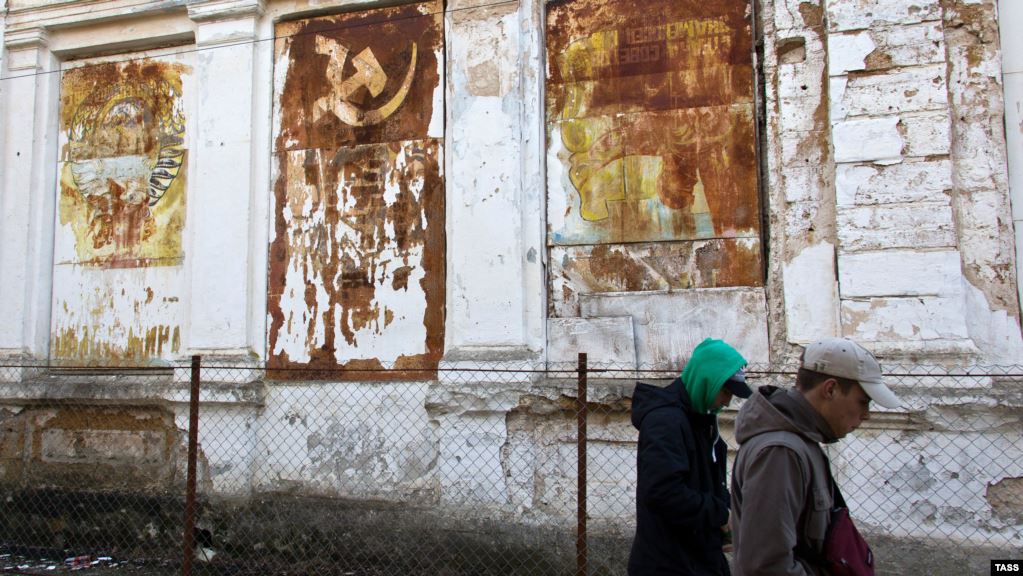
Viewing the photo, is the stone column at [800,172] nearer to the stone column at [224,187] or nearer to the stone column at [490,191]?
the stone column at [490,191]

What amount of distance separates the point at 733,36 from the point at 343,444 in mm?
4372

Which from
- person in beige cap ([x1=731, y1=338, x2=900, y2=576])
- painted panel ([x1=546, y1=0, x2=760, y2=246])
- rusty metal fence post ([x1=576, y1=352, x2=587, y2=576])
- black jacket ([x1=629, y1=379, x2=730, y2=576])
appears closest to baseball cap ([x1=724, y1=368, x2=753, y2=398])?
black jacket ([x1=629, y1=379, x2=730, y2=576])

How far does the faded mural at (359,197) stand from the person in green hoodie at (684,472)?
3.36 metres

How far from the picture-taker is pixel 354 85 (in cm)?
639

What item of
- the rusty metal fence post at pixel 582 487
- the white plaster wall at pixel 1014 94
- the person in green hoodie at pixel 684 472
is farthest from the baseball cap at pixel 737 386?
the white plaster wall at pixel 1014 94

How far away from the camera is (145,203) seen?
686 cm

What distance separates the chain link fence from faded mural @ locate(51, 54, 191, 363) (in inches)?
15.3

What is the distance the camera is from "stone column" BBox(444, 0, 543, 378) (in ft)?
18.6

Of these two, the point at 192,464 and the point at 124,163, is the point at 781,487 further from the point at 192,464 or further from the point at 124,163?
the point at 124,163

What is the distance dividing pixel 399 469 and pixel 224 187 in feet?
9.38

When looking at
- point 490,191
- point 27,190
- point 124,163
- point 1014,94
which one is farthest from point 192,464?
point 1014,94

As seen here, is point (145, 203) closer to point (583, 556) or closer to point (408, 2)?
point (408, 2)

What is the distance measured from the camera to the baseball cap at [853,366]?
6.88ft

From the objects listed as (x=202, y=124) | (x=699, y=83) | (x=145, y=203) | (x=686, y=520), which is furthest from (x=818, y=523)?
(x=145, y=203)
